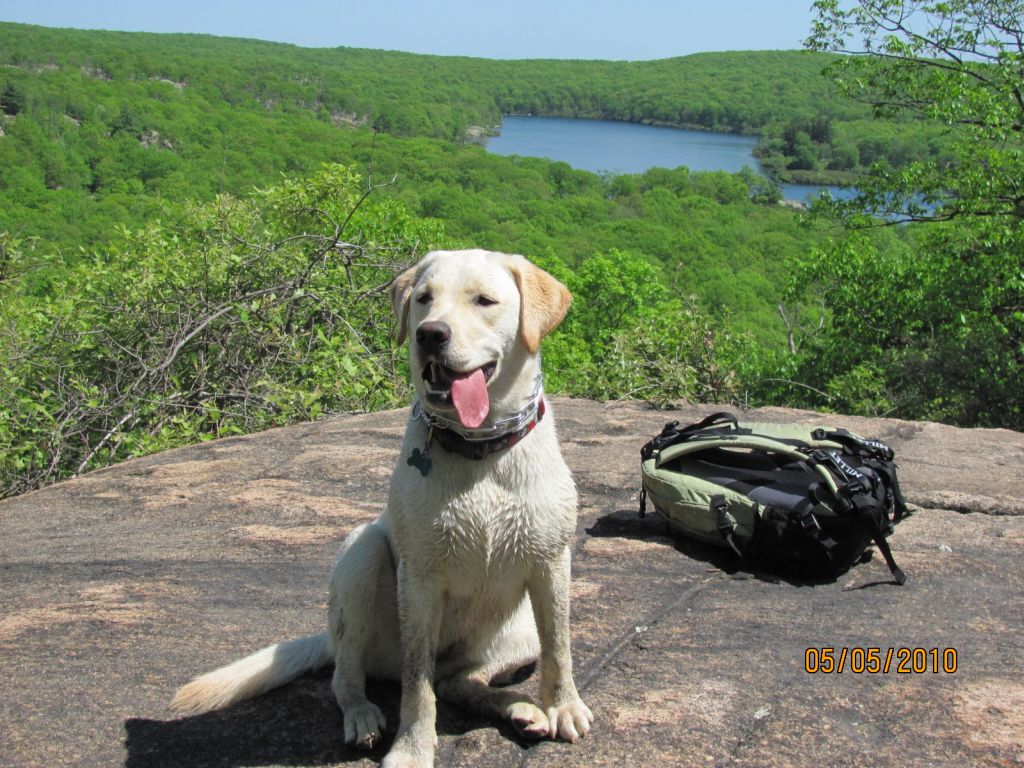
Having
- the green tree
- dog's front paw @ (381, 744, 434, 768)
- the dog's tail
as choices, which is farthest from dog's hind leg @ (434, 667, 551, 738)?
the green tree

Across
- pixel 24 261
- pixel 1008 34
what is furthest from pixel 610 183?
pixel 24 261

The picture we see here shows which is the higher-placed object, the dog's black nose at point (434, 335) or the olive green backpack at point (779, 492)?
the dog's black nose at point (434, 335)

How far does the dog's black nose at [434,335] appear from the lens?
10.1 ft

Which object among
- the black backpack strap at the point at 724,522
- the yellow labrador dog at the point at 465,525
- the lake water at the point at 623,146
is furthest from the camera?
the lake water at the point at 623,146

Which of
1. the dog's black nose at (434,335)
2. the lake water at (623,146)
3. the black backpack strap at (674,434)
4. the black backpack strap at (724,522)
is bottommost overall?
the black backpack strap at (724,522)

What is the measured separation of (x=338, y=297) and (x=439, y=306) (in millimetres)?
7662

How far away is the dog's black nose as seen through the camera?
3.09m

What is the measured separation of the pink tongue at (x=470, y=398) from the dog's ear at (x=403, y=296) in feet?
1.58

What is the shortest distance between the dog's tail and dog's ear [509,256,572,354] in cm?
151

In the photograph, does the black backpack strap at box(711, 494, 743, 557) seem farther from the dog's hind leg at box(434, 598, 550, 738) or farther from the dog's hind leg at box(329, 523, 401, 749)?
the dog's hind leg at box(329, 523, 401, 749)

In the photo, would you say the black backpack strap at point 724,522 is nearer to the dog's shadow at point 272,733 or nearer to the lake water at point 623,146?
the dog's shadow at point 272,733

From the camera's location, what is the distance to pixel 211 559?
17.5ft

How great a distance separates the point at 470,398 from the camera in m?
3.14
